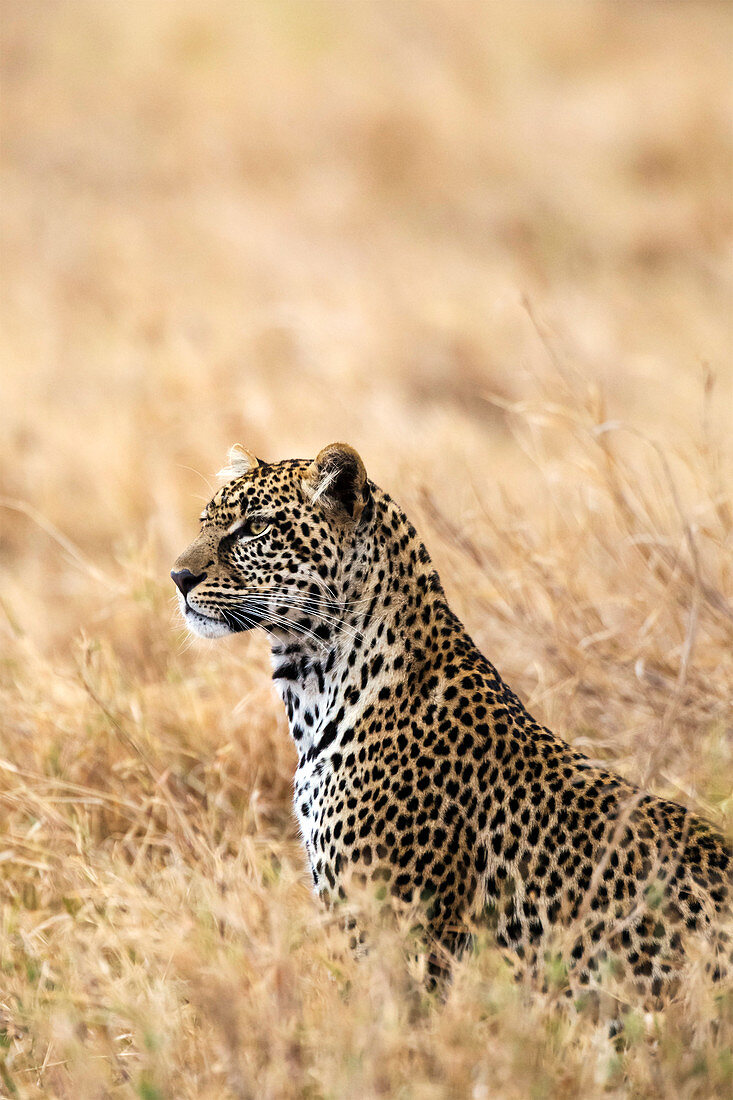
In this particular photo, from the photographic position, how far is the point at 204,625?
3.71 meters

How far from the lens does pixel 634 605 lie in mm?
5195

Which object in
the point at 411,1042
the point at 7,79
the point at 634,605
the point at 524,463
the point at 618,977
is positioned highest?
the point at 7,79

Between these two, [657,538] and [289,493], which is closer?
[289,493]

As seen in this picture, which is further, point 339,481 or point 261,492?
point 261,492

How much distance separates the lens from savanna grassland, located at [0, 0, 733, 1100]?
9.73 ft

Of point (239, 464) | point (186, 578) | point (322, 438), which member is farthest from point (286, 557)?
point (322, 438)

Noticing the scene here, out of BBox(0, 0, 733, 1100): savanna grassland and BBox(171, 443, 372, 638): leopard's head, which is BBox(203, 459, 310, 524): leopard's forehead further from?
BBox(0, 0, 733, 1100): savanna grassland

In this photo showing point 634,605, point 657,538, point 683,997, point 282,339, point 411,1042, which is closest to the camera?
point 411,1042

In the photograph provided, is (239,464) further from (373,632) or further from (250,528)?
(373,632)

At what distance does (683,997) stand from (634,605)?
2326 millimetres

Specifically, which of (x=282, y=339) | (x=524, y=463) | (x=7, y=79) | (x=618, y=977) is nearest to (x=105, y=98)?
(x=7, y=79)

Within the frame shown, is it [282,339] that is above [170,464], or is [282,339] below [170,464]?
above

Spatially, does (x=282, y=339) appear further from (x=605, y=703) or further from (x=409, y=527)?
(x=409, y=527)

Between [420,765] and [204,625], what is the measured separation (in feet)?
2.32
